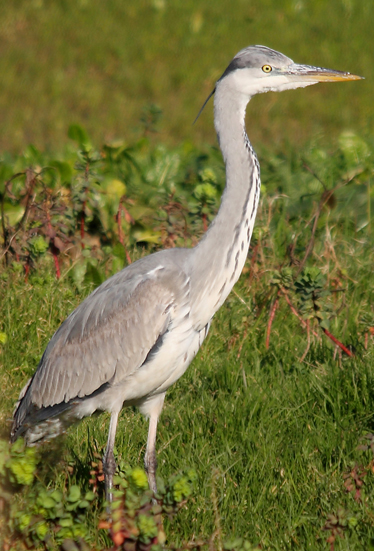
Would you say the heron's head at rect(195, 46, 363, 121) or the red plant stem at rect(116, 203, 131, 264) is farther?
the red plant stem at rect(116, 203, 131, 264)

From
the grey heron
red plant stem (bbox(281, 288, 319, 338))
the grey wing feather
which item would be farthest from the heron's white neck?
red plant stem (bbox(281, 288, 319, 338))

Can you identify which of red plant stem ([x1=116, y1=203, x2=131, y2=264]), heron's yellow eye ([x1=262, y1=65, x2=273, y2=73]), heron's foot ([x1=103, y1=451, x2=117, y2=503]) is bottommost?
heron's foot ([x1=103, y1=451, x2=117, y2=503])

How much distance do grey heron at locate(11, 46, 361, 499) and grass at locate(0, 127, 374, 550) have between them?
249mm

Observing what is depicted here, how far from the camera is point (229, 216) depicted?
3.82 m

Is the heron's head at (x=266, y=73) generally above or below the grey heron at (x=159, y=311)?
above

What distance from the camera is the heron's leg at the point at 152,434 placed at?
4.03 metres

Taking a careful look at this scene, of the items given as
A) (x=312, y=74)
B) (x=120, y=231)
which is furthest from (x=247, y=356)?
(x=312, y=74)

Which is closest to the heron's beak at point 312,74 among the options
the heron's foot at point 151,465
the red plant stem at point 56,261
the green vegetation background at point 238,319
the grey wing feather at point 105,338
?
the green vegetation background at point 238,319

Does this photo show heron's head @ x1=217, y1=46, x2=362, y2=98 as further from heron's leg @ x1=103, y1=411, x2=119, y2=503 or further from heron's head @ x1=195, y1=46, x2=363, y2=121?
heron's leg @ x1=103, y1=411, x2=119, y2=503

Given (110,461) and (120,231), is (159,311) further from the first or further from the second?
(120,231)

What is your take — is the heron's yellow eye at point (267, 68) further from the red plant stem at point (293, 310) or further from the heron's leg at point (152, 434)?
the heron's leg at point (152, 434)

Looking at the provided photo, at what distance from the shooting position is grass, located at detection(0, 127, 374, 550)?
3597mm

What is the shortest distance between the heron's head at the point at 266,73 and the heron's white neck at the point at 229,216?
0.22 ft

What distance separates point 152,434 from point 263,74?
2.00m
